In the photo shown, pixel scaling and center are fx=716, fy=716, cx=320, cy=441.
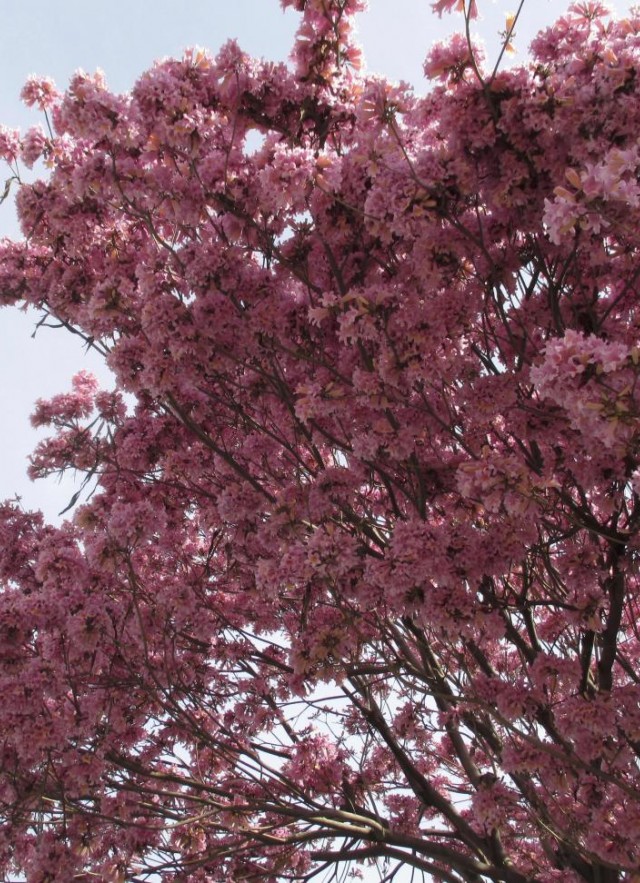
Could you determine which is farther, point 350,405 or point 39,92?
point 39,92

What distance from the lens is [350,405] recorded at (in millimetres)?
5059

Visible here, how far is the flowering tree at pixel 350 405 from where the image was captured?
167 inches

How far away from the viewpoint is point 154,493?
6391 mm

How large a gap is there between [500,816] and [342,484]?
2.78 metres

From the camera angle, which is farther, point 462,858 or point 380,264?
point 462,858

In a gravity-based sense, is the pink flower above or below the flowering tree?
A: above

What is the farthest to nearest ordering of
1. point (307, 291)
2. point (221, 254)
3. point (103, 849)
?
point (103, 849) < point (307, 291) < point (221, 254)

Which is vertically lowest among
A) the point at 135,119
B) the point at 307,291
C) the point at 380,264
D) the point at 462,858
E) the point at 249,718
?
the point at 462,858

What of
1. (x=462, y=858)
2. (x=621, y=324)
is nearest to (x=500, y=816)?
(x=462, y=858)

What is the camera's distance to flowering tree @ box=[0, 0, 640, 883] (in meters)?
4.24

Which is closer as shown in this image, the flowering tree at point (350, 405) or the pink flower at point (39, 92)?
the flowering tree at point (350, 405)

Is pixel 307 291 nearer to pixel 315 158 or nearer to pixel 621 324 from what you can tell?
pixel 315 158

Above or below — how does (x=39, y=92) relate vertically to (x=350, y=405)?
above

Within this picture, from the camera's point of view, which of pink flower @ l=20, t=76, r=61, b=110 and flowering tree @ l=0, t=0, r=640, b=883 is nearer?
flowering tree @ l=0, t=0, r=640, b=883
